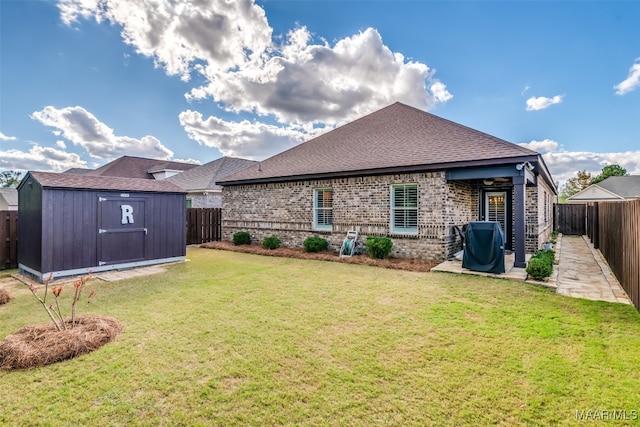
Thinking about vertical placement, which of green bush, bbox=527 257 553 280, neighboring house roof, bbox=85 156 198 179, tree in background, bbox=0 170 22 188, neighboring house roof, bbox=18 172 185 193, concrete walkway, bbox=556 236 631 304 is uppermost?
tree in background, bbox=0 170 22 188

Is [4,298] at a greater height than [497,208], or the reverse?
[497,208]

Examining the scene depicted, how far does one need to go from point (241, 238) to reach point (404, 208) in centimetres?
729

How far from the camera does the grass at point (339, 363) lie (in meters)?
2.29

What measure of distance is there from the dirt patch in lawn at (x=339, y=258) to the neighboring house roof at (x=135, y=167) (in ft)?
56.1

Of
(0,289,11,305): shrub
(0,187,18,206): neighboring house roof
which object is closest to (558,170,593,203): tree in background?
(0,289,11,305): shrub

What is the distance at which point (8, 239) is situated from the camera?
830 centimetres

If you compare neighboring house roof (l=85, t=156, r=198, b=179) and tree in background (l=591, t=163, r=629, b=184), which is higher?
tree in background (l=591, t=163, r=629, b=184)

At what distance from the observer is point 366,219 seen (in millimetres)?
9875

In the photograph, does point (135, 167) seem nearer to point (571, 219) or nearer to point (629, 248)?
point (629, 248)

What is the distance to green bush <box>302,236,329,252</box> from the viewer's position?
34.3 feet

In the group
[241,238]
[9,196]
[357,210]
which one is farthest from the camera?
[9,196]

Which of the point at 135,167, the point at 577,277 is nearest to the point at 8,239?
the point at 577,277

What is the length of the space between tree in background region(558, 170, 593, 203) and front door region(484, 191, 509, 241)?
48.4m

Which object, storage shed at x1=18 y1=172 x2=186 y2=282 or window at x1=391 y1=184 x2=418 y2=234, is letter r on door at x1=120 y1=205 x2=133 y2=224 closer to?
storage shed at x1=18 y1=172 x2=186 y2=282
